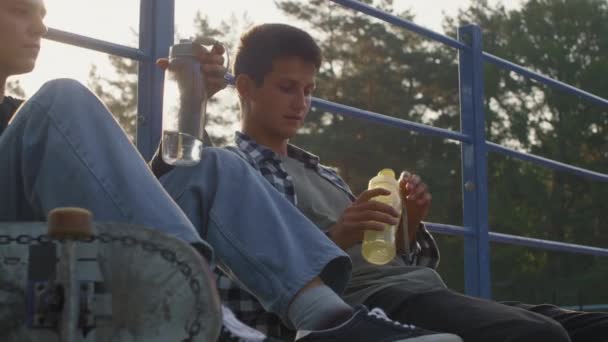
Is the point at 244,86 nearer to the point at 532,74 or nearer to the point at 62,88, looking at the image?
the point at 62,88

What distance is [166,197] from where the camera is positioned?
116cm

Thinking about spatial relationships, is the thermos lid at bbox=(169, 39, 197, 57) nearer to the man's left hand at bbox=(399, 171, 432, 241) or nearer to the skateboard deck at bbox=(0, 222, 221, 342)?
the man's left hand at bbox=(399, 171, 432, 241)

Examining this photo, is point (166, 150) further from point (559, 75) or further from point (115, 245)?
point (559, 75)

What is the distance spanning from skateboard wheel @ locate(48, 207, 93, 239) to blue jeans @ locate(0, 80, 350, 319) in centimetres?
17

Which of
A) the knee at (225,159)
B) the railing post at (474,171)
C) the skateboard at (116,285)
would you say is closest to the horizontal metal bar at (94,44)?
the knee at (225,159)

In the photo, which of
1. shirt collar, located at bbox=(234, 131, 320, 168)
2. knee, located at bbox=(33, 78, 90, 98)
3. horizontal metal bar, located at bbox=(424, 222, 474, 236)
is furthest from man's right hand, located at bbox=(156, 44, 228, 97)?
horizontal metal bar, located at bbox=(424, 222, 474, 236)

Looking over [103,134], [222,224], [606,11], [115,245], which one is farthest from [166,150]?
[606,11]

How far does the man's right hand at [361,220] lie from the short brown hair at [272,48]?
52 centimetres

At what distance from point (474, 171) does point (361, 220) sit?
147 centimetres

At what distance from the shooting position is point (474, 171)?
3.15 meters

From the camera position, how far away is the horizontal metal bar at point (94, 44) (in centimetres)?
194

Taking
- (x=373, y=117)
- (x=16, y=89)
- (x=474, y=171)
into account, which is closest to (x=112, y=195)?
(x=373, y=117)

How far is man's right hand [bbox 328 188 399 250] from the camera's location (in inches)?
68.4

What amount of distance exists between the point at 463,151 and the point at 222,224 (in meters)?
1.89
